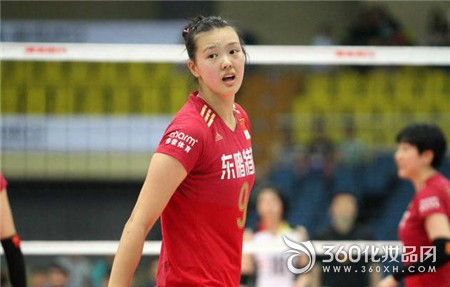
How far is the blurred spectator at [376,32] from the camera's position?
47.0 feet

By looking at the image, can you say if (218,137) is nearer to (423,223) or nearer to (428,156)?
(423,223)

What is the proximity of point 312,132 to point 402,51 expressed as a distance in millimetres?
8034

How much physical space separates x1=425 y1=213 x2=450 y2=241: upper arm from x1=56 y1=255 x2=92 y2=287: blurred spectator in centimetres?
690

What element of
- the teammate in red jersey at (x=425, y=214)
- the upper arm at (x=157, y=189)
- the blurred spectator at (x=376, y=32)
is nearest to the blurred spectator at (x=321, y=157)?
the blurred spectator at (x=376, y=32)

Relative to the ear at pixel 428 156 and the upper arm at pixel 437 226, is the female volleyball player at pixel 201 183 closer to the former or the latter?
the upper arm at pixel 437 226

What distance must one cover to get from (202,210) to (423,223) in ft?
6.65

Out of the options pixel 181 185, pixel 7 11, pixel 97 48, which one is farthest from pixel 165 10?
pixel 181 185

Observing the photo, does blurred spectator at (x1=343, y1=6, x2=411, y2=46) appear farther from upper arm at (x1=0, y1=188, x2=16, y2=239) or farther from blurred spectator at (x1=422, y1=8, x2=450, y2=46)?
upper arm at (x1=0, y1=188, x2=16, y2=239)

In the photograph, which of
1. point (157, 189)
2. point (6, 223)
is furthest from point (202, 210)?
point (6, 223)

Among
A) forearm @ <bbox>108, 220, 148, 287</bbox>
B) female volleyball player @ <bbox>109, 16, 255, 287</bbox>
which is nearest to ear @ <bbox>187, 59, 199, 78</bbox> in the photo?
female volleyball player @ <bbox>109, 16, 255, 287</bbox>

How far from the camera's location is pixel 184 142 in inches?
131

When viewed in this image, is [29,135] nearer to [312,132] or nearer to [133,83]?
[133,83]

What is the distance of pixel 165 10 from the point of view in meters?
15.5

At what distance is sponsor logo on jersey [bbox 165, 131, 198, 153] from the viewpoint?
3.32m
